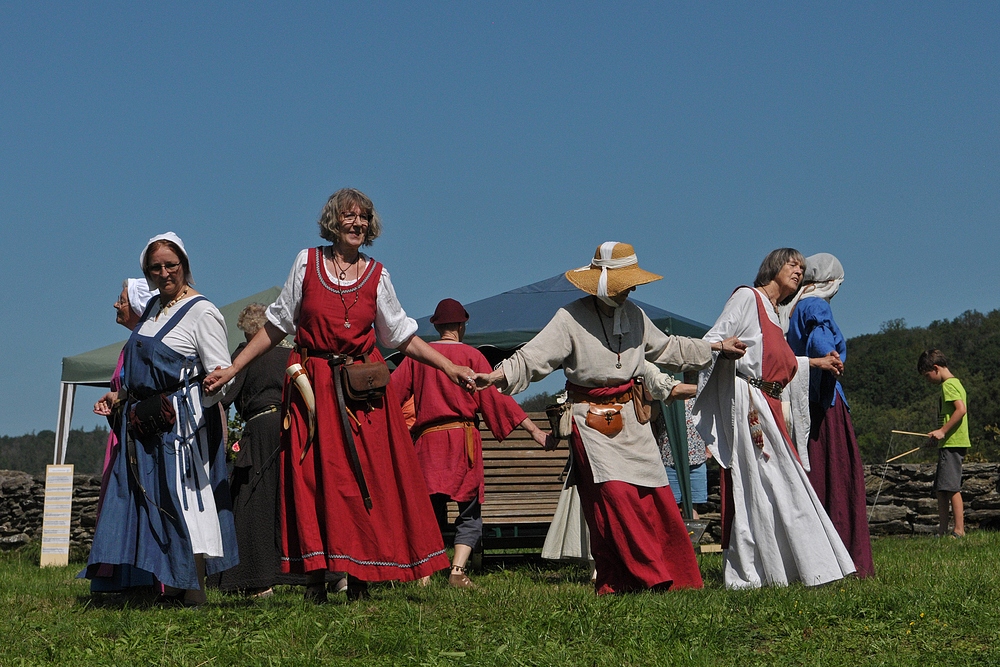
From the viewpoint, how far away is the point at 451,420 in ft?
24.8

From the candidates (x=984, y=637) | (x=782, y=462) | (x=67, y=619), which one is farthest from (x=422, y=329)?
(x=984, y=637)

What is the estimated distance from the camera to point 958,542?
32.6ft

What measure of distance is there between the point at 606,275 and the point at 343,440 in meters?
1.61

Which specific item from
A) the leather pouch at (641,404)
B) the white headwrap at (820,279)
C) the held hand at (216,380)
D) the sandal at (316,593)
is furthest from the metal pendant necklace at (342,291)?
the white headwrap at (820,279)

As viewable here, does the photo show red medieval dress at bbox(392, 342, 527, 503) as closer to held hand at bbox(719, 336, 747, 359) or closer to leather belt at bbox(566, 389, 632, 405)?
leather belt at bbox(566, 389, 632, 405)

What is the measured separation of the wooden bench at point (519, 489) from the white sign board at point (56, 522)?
146 inches

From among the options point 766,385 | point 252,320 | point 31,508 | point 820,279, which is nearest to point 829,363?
point 766,385

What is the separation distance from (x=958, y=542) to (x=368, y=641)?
7.11 meters

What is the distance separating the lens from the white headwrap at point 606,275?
5.93 meters

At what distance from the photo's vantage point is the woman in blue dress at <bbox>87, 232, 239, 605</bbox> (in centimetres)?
557

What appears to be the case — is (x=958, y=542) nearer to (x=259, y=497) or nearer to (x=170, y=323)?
(x=259, y=497)

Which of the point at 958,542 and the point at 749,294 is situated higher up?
the point at 749,294

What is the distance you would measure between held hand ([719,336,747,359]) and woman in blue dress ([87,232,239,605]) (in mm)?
2617

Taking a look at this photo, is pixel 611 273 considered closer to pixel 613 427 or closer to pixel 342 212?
pixel 613 427
